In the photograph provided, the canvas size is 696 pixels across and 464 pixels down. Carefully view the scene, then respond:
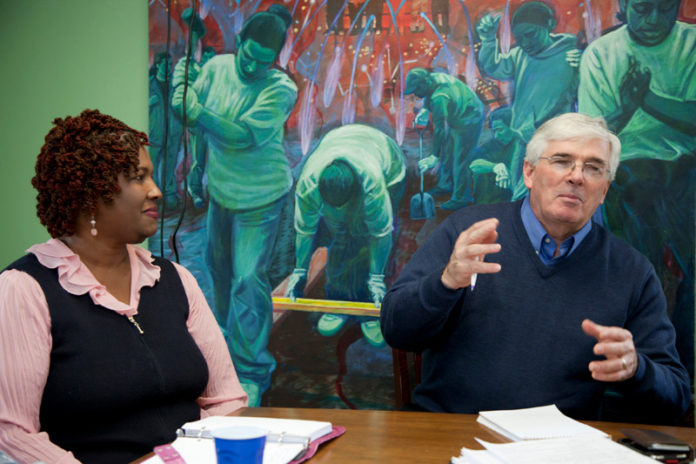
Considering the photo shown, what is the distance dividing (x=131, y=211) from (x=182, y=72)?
3.06ft

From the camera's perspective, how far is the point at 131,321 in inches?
56.6

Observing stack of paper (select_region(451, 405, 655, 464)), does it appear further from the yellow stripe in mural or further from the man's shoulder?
the man's shoulder

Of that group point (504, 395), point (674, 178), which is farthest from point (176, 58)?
point (674, 178)

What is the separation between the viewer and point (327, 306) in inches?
84.7

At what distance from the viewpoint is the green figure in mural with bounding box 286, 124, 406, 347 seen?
2100 mm

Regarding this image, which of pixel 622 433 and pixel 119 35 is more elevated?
pixel 119 35

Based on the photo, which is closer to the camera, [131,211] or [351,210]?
[131,211]

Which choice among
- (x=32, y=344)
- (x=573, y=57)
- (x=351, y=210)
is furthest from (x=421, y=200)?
(x=32, y=344)

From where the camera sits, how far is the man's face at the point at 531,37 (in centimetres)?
196

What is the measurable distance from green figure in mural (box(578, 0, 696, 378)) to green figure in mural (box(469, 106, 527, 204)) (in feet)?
0.91

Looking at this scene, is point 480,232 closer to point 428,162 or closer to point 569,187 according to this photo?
point 569,187

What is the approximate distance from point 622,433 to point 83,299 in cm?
123

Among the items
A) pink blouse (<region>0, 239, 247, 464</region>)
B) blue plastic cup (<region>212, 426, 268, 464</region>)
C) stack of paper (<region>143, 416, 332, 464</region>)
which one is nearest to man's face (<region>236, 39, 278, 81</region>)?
pink blouse (<region>0, 239, 247, 464</region>)

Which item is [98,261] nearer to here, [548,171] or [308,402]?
[308,402]
